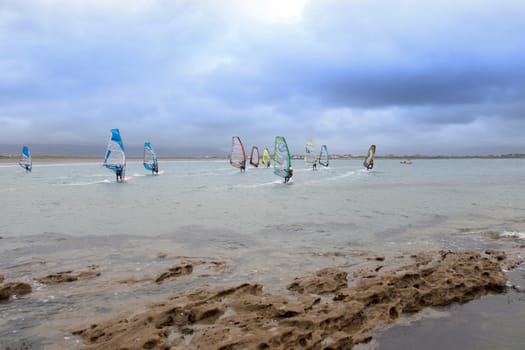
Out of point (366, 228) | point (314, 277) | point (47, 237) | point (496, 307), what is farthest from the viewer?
point (366, 228)

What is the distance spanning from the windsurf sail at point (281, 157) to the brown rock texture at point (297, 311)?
83.7 ft

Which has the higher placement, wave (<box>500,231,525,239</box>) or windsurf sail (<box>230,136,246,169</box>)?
windsurf sail (<box>230,136,246,169</box>)

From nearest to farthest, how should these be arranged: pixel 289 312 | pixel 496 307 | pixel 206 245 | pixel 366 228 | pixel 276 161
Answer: pixel 289 312, pixel 496 307, pixel 206 245, pixel 366 228, pixel 276 161

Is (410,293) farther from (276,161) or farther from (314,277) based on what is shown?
(276,161)

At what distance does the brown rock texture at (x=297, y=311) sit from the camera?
3.67 metres

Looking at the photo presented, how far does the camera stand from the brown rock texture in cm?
367

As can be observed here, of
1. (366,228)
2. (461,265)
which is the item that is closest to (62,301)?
(461,265)

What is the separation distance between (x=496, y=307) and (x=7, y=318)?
20.2 ft

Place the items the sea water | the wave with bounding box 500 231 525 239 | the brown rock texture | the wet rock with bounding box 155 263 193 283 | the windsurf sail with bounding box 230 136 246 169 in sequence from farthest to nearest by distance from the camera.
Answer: the windsurf sail with bounding box 230 136 246 169, the wave with bounding box 500 231 525 239, the wet rock with bounding box 155 263 193 283, the sea water, the brown rock texture

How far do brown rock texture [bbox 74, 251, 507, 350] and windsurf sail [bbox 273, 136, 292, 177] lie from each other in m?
25.5

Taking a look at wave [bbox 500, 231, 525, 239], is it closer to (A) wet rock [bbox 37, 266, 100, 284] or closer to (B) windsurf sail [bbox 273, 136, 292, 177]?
(A) wet rock [bbox 37, 266, 100, 284]

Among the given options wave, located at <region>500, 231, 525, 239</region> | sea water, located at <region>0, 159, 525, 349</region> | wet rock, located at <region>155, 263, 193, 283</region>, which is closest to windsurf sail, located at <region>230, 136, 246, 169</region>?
sea water, located at <region>0, 159, 525, 349</region>

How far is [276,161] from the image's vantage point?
3375 cm

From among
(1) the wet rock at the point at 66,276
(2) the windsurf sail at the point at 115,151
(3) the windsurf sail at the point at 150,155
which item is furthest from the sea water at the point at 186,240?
(3) the windsurf sail at the point at 150,155
